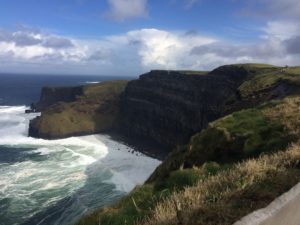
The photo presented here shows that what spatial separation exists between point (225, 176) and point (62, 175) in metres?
54.5

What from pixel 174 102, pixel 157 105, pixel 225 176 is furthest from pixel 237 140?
Result: pixel 157 105

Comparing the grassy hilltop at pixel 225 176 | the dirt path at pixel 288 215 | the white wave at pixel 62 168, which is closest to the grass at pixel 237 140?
the grassy hilltop at pixel 225 176

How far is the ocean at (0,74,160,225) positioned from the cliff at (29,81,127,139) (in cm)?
420

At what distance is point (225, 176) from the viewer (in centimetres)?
925

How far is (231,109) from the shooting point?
Answer: 174 feet

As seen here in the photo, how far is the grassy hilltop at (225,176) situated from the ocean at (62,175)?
86.7 feet

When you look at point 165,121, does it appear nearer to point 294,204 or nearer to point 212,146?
point 212,146

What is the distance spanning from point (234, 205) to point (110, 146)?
3326 inches

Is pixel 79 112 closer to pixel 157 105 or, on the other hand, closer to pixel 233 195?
pixel 157 105

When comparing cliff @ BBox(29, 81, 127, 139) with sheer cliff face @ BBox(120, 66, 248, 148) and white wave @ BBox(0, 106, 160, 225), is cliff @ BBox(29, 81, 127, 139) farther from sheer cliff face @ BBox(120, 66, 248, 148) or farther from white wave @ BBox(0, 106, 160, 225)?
sheer cliff face @ BBox(120, 66, 248, 148)

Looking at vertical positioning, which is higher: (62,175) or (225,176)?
(225,176)

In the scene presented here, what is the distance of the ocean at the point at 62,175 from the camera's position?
45.7 meters

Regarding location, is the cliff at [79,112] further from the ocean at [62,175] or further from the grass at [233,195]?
the grass at [233,195]

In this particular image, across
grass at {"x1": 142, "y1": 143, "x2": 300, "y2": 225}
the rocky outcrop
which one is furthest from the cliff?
grass at {"x1": 142, "y1": 143, "x2": 300, "y2": 225}
